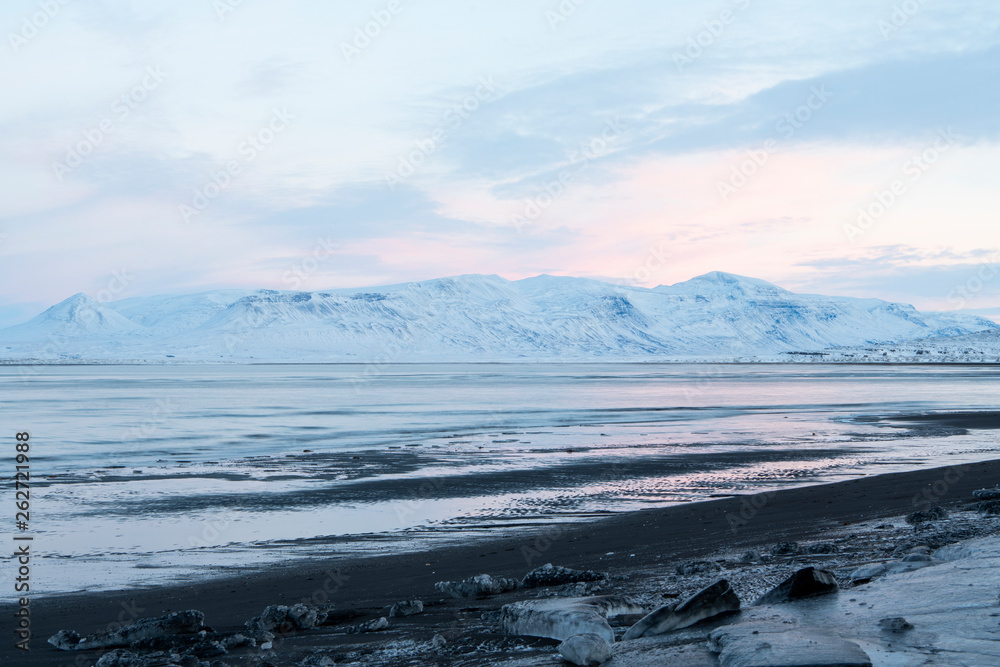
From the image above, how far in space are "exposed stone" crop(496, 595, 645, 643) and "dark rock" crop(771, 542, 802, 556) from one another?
2553 millimetres

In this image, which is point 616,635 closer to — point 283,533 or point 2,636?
point 2,636

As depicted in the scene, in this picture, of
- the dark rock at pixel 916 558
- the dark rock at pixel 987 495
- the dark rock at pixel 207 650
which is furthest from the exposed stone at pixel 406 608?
the dark rock at pixel 987 495

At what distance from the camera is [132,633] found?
6344 millimetres

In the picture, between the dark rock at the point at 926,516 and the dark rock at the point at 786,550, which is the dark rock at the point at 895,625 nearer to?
the dark rock at the point at 786,550

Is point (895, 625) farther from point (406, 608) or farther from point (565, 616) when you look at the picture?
point (406, 608)

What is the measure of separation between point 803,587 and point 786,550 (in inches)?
100

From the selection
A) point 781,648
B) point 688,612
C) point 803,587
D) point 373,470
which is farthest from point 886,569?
point 373,470

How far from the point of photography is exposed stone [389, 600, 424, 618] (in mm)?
6664

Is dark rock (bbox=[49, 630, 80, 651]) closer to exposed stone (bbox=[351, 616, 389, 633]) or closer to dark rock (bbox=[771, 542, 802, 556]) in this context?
exposed stone (bbox=[351, 616, 389, 633])

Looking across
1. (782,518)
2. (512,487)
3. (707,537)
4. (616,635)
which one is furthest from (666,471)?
(616,635)

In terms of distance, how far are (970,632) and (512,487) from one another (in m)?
11.0

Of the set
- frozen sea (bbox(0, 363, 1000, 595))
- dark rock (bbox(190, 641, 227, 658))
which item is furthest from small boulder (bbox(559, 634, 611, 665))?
frozen sea (bbox(0, 363, 1000, 595))

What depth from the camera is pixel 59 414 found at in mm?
34781

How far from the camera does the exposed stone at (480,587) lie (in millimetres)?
7176
